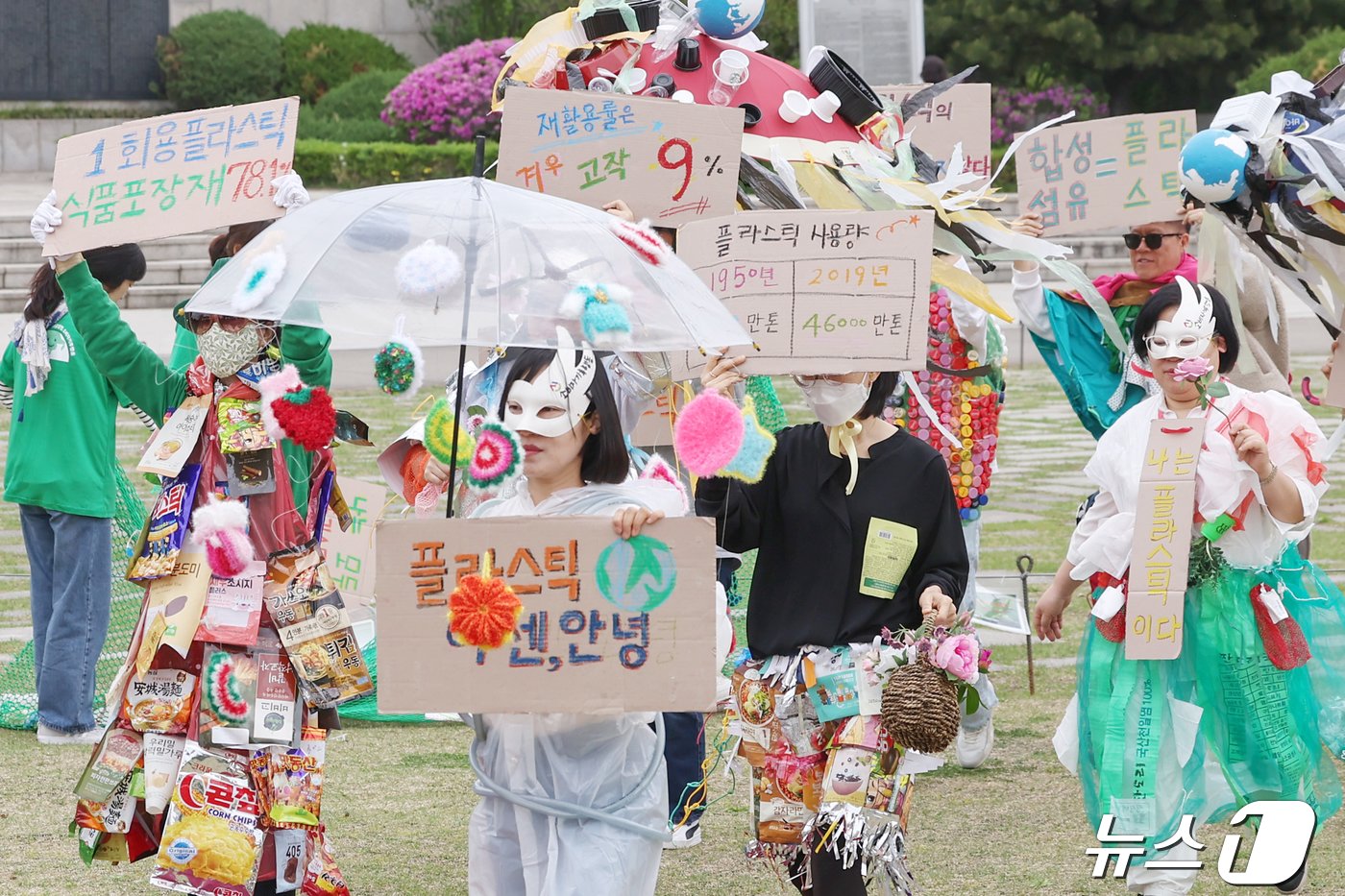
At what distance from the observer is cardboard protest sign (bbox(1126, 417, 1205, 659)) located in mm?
5289

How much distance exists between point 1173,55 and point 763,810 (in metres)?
28.3

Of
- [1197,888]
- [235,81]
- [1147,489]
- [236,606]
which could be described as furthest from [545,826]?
[235,81]

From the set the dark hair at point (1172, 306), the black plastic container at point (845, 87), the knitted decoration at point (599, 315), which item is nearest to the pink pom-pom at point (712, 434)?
the knitted decoration at point (599, 315)

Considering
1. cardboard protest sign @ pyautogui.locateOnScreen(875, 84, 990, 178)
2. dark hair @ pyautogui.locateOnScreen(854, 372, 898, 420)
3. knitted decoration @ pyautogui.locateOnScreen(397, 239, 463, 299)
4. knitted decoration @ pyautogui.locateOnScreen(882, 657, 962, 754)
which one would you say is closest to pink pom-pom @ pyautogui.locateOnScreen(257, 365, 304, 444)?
knitted decoration @ pyautogui.locateOnScreen(397, 239, 463, 299)

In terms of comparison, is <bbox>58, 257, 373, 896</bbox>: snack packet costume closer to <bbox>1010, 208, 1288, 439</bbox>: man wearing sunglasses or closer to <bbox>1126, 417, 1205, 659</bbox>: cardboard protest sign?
<bbox>1126, 417, 1205, 659</bbox>: cardboard protest sign

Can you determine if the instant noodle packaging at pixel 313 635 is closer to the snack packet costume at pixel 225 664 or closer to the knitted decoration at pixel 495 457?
the snack packet costume at pixel 225 664

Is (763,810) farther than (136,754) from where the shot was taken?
No

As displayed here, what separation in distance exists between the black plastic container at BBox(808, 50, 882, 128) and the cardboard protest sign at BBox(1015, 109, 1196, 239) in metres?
0.94

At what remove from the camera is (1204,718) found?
217 inches

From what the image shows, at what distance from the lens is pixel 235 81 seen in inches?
1184

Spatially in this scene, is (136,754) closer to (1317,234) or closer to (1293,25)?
(1317,234)

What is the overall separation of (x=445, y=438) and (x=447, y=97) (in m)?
23.2

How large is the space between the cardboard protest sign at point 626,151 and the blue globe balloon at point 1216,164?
1226mm

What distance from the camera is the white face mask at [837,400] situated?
4809mm
